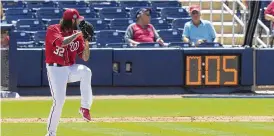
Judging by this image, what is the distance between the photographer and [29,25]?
1869cm

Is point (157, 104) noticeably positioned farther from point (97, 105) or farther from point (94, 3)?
point (94, 3)

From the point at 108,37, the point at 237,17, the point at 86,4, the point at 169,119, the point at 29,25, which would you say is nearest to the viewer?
the point at 169,119

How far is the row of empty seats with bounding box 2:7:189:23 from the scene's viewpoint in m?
19.1

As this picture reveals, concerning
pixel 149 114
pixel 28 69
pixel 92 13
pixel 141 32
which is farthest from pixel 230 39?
pixel 149 114

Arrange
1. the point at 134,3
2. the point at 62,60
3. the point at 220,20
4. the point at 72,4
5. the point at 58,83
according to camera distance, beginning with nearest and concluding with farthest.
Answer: the point at 58,83, the point at 62,60, the point at 220,20, the point at 72,4, the point at 134,3

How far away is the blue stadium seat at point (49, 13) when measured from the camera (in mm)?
19219

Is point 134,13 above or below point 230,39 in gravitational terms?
above

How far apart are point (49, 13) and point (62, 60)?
955 cm

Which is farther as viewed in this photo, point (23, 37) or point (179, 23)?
point (179, 23)

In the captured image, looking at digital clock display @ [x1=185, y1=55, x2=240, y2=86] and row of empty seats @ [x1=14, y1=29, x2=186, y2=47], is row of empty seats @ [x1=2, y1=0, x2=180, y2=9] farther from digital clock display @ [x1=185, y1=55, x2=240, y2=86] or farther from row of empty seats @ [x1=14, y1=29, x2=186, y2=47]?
digital clock display @ [x1=185, y1=55, x2=240, y2=86]

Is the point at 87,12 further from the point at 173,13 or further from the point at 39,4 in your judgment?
the point at 173,13

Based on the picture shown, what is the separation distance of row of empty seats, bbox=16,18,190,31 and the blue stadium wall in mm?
1882

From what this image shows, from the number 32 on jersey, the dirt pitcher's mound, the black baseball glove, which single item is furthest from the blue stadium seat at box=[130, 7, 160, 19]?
the number 32 on jersey

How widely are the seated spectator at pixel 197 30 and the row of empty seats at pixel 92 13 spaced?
6.81 feet
